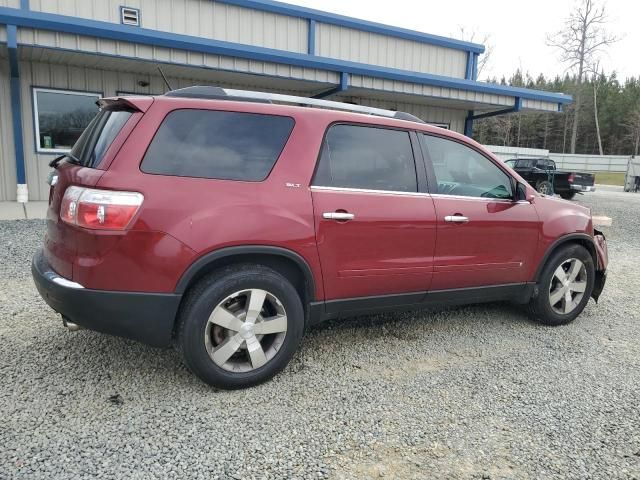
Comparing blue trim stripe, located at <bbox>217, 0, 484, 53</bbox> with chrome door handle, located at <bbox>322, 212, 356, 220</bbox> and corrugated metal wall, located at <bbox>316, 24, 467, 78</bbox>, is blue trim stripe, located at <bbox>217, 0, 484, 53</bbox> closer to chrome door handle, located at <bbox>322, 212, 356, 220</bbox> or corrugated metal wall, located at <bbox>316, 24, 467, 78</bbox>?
corrugated metal wall, located at <bbox>316, 24, 467, 78</bbox>

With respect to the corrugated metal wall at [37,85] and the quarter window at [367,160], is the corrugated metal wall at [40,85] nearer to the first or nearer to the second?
the corrugated metal wall at [37,85]

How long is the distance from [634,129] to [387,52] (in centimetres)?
5128

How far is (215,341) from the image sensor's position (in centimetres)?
295

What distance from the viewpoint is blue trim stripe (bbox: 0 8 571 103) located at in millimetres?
7895

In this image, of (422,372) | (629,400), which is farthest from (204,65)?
(629,400)

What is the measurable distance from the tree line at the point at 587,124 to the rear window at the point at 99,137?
→ 179ft

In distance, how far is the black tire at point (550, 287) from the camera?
14.0 ft

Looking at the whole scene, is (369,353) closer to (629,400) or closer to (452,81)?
(629,400)

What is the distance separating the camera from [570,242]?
4.41 metres

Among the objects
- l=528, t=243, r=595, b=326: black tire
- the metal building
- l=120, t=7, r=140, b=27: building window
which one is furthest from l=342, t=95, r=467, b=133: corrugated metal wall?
l=528, t=243, r=595, b=326: black tire

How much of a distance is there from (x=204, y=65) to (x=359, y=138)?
22.7 feet

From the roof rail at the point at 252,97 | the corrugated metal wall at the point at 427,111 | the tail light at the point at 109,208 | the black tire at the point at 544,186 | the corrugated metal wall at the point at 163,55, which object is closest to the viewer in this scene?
the tail light at the point at 109,208

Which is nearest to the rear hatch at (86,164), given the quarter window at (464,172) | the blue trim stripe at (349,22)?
the quarter window at (464,172)

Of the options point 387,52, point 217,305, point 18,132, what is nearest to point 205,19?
point 18,132
